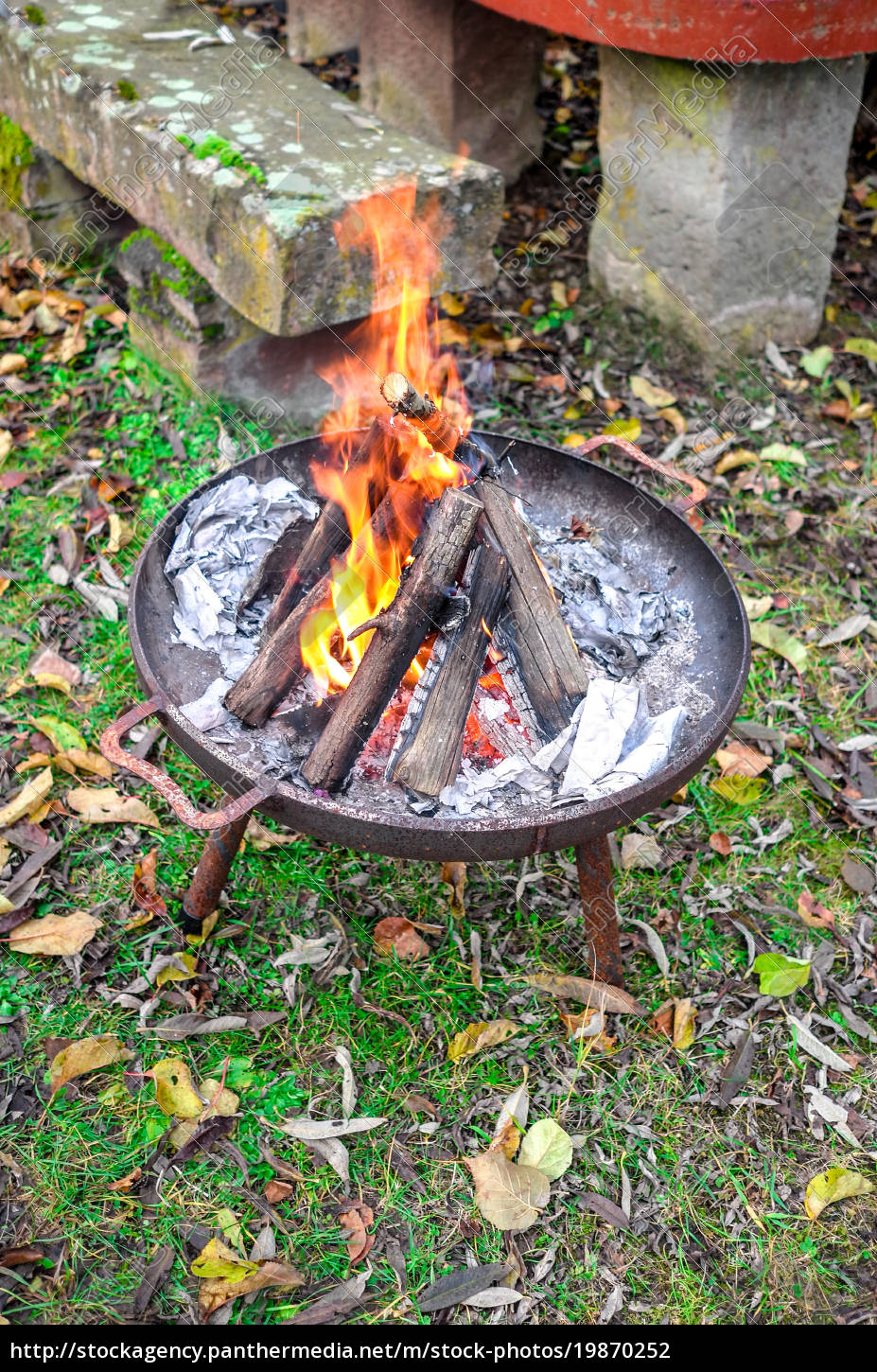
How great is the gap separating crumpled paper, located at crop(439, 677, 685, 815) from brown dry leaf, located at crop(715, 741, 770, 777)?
2.93ft

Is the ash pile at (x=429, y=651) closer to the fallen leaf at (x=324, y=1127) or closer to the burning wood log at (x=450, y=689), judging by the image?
the burning wood log at (x=450, y=689)

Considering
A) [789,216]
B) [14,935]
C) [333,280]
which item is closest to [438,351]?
[333,280]

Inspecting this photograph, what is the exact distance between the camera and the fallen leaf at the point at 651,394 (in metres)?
4.26

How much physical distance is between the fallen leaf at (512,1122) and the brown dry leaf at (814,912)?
919 millimetres

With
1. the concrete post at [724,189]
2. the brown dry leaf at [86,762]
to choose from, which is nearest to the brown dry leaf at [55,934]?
the brown dry leaf at [86,762]

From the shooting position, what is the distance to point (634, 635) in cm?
263

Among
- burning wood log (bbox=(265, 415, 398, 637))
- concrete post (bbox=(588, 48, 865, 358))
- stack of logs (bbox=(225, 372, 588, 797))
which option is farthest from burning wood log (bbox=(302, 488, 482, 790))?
concrete post (bbox=(588, 48, 865, 358))

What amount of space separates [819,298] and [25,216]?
343 centimetres

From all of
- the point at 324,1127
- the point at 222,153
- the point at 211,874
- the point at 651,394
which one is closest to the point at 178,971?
the point at 211,874

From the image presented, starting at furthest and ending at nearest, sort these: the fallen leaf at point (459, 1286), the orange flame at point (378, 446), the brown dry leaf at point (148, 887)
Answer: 1. the brown dry leaf at point (148, 887)
2. the orange flame at point (378, 446)
3. the fallen leaf at point (459, 1286)

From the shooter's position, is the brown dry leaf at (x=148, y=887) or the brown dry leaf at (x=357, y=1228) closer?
the brown dry leaf at (x=357, y=1228)

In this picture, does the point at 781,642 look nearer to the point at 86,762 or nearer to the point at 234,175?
the point at 86,762

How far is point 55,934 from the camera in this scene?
268 cm

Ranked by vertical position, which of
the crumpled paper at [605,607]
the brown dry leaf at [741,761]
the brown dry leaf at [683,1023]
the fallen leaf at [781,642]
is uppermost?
the crumpled paper at [605,607]
